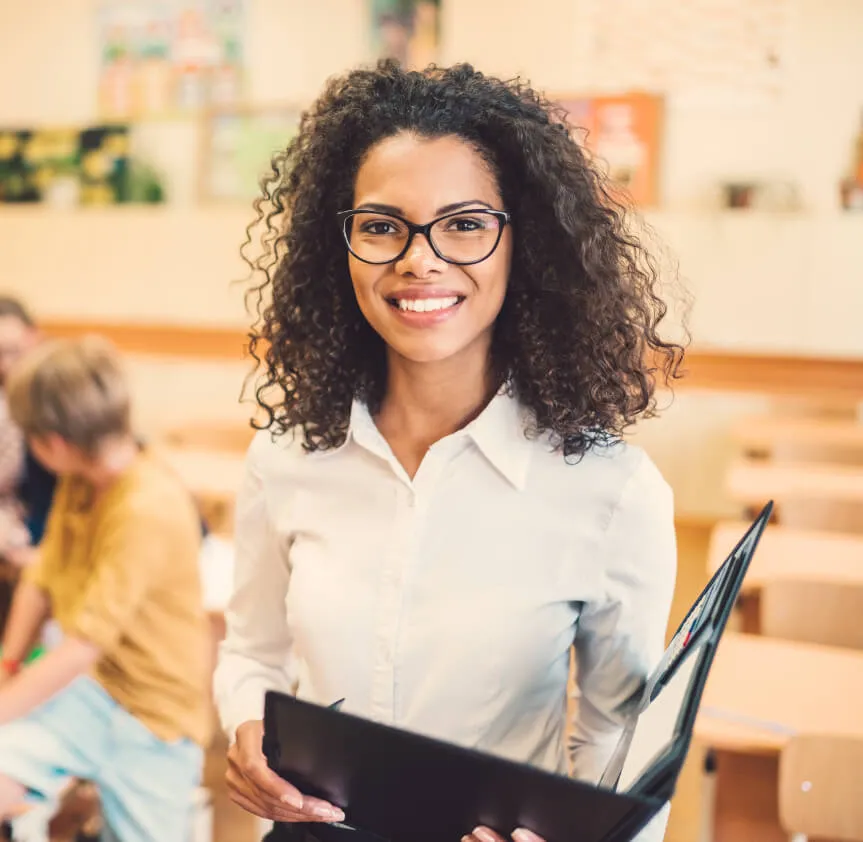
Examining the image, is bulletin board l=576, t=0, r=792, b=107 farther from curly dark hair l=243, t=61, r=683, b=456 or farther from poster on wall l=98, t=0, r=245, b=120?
curly dark hair l=243, t=61, r=683, b=456

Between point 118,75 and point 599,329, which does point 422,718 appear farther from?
point 118,75

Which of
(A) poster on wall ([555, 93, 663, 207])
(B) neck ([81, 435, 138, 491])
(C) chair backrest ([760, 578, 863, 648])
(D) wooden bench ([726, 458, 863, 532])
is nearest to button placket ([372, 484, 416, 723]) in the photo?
(B) neck ([81, 435, 138, 491])

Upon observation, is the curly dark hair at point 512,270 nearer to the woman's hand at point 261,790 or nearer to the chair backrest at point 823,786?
the woman's hand at point 261,790

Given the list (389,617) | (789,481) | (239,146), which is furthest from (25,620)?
(239,146)

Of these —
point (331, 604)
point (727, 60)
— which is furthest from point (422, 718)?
point (727, 60)

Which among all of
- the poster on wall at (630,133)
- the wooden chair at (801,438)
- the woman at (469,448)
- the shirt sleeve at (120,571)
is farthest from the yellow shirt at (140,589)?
the poster on wall at (630,133)

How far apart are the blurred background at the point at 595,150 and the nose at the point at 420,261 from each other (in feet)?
7.77

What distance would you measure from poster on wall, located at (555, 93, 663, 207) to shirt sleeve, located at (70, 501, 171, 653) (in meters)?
4.23

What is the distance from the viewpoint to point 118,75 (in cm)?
623

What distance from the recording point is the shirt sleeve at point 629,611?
1.04m

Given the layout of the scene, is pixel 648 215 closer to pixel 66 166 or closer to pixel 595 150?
pixel 595 150

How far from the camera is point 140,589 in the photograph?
1.72 m

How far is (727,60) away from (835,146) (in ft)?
2.57

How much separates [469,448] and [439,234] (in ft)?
0.87
